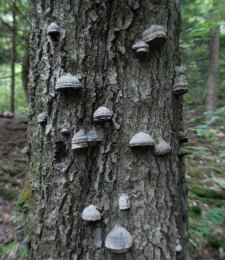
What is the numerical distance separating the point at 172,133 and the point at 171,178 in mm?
499

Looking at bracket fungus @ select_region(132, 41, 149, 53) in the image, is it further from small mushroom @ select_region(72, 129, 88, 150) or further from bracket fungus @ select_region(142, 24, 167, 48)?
small mushroom @ select_region(72, 129, 88, 150)

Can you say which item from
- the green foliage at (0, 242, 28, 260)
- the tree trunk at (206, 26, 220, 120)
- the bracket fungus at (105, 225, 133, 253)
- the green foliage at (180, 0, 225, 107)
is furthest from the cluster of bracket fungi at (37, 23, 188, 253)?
the tree trunk at (206, 26, 220, 120)

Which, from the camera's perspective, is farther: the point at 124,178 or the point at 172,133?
the point at 172,133

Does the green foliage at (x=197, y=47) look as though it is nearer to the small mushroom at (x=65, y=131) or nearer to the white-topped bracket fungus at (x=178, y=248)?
the small mushroom at (x=65, y=131)

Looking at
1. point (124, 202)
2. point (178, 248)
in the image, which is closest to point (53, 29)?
point (124, 202)

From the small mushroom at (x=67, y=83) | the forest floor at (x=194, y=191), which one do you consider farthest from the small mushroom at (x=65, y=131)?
the forest floor at (x=194, y=191)

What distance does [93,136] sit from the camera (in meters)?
1.94

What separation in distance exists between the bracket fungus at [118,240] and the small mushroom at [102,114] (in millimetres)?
1097

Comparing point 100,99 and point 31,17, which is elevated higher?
point 31,17

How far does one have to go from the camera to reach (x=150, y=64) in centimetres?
201

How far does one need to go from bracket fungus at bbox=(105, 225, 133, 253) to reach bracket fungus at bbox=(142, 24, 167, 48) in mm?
1903

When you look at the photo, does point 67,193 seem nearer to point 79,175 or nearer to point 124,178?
point 79,175

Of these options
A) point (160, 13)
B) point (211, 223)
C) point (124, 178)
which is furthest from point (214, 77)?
point (124, 178)

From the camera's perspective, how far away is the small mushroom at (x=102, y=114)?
1.89 metres
